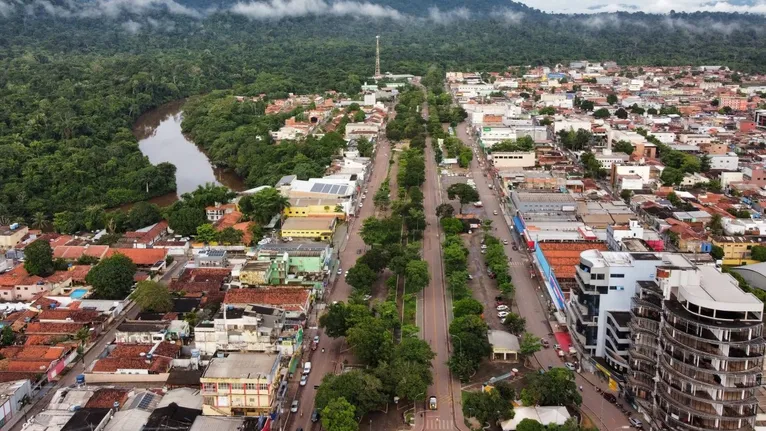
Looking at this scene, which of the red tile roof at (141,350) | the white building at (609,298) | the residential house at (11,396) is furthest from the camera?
the red tile roof at (141,350)

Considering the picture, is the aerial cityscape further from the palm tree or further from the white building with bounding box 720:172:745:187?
the white building with bounding box 720:172:745:187

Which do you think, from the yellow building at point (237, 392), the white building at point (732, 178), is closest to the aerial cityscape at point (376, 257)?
the yellow building at point (237, 392)

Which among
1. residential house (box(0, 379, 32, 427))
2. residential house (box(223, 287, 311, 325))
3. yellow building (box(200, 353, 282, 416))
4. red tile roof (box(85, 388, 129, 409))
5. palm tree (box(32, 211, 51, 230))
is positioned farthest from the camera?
palm tree (box(32, 211, 51, 230))

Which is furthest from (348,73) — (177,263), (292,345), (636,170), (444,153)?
(292,345)

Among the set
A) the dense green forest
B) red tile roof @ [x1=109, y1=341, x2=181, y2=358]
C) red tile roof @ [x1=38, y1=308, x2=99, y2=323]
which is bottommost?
red tile roof @ [x1=109, y1=341, x2=181, y2=358]

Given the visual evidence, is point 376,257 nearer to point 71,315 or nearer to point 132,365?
point 132,365

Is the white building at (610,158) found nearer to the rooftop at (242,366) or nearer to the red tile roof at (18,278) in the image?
the rooftop at (242,366)

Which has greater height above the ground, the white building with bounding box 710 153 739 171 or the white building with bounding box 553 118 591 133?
the white building with bounding box 553 118 591 133

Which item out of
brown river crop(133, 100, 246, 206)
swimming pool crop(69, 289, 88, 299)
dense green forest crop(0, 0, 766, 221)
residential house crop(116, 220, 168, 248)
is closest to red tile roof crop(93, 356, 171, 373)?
swimming pool crop(69, 289, 88, 299)
